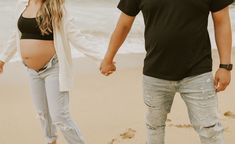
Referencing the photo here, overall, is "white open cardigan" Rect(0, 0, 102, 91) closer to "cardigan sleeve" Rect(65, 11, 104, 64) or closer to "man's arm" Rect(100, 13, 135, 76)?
"cardigan sleeve" Rect(65, 11, 104, 64)

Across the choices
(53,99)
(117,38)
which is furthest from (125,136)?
(117,38)

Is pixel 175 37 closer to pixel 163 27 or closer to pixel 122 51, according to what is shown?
pixel 163 27

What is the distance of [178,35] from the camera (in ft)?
9.89

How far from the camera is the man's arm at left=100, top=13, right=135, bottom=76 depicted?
3293mm

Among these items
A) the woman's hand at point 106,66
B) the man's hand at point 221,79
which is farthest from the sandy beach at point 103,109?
the man's hand at point 221,79

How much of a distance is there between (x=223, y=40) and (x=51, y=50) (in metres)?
1.36

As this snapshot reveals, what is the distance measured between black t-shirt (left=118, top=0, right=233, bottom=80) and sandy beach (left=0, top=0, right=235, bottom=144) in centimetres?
156

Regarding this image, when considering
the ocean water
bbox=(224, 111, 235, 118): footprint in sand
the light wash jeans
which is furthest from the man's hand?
the ocean water

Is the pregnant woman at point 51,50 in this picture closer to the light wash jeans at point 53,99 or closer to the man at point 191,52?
the light wash jeans at point 53,99

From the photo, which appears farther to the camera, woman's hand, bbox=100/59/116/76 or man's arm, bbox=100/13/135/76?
woman's hand, bbox=100/59/116/76

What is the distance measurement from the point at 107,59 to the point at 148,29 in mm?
472

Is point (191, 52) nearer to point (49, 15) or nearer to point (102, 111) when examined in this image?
point (49, 15)

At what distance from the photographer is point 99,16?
14.4m

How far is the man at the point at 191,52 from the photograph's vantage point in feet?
9.82
